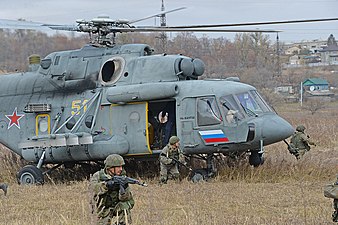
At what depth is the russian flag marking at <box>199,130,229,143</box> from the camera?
12.7 meters

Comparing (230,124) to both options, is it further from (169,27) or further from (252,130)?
(169,27)

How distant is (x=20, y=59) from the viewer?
46.3 m

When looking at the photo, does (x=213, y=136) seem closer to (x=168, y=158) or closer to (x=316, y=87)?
(x=168, y=158)

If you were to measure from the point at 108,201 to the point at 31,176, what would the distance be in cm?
695

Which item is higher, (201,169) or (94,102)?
(94,102)

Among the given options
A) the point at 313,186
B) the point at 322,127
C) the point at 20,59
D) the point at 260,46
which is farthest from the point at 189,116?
the point at 260,46

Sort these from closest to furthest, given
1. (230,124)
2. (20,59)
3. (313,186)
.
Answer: (313,186)
(230,124)
(20,59)

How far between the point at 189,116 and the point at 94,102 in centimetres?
216

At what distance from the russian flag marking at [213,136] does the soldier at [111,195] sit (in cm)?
575

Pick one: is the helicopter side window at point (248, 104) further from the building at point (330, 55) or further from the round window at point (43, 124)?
the building at point (330, 55)

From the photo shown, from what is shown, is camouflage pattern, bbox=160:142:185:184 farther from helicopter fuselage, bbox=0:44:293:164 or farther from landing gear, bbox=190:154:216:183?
landing gear, bbox=190:154:216:183

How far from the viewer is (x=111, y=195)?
7.05 m

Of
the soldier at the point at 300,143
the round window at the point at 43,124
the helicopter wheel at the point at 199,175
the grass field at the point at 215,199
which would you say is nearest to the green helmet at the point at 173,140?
the grass field at the point at 215,199

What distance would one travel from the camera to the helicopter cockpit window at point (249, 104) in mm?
12891
